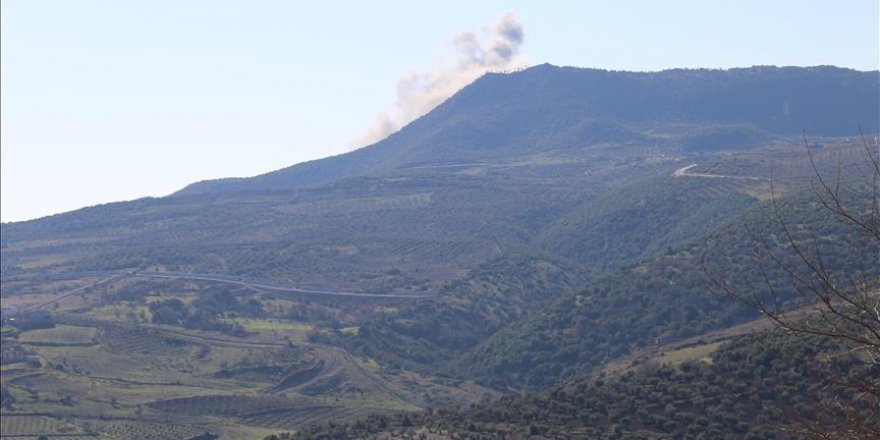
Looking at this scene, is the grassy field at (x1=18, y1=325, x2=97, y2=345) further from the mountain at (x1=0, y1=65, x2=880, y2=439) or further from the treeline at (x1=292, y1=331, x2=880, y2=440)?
the treeline at (x1=292, y1=331, x2=880, y2=440)

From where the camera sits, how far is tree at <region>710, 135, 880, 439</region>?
51.5 ft

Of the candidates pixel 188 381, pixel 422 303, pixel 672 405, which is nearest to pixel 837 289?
pixel 672 405

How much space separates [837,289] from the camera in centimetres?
1548

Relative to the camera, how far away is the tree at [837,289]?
1570cm

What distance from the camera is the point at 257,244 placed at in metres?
139

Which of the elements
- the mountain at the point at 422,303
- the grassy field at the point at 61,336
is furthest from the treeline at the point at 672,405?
the grassy field at the point at 61,336

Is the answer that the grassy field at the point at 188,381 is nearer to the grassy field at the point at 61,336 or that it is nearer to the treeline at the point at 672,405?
the grassy field at the point at 61,336

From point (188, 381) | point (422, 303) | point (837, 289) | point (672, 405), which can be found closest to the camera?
point (837, 289)

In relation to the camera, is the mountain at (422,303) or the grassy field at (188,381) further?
the grassy field at (188,381)

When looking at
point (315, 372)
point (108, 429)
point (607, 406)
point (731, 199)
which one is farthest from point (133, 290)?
point (607, 406)

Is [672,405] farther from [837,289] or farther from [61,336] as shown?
[61,336]

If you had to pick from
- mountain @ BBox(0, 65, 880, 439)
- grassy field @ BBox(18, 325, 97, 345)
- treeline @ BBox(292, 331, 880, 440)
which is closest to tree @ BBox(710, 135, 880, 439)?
mountain @ BBox(0, 65, 880, 439)

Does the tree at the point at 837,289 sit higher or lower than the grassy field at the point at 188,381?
higher

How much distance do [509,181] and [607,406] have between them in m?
121
